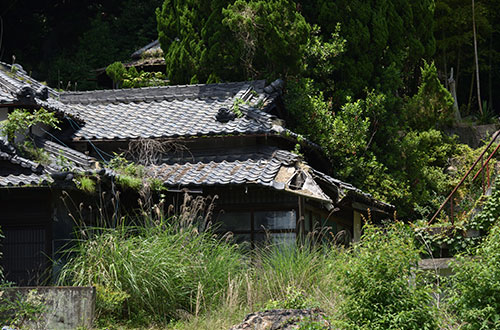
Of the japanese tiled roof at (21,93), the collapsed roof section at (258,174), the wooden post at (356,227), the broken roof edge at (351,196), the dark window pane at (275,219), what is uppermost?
the japanese tiled roof at (21,93)

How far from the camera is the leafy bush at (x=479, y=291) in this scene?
8445 mm

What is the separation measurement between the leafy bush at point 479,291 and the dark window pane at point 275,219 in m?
6.49

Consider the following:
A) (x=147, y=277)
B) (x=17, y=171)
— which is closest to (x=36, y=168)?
(x=17, y=171)

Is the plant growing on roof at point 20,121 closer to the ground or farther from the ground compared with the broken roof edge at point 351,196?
farther from the ground

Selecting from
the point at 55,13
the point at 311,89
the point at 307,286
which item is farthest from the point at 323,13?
the point at 55,13

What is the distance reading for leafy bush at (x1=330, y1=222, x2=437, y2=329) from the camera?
8.52 m

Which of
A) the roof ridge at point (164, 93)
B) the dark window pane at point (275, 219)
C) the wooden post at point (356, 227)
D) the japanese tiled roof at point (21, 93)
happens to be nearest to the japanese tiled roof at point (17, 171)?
the japanese tiled roof at point (21, 93)

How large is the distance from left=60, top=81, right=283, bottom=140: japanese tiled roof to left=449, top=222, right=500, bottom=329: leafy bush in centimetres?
760

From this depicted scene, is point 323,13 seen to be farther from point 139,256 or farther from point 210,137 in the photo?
point 139,256

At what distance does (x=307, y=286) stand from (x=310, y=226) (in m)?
4.80

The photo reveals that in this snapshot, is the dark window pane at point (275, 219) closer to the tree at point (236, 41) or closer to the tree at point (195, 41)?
the tree at point (236, 41)

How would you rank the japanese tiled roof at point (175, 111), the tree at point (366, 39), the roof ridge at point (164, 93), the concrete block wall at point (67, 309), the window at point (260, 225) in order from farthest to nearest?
the tree at point (366, 39) < the roof ridge at point (164, 93) < the japanese tiled roof at point (175, 111) < the window at point (260, 225) < the concrete block wall at point (67, 309)

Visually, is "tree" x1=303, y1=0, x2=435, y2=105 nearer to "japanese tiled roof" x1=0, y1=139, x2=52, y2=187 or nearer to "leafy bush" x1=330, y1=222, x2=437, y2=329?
"japanese tiled roof" x1=0, y1=139, x2=52, y2=187

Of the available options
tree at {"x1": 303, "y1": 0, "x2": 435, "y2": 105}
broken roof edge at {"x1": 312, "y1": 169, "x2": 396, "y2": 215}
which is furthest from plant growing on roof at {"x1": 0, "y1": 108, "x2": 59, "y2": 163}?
tree at {"x1": 303, "y1": 0, "x2": 435, "y2": 105}
